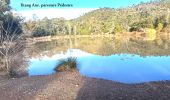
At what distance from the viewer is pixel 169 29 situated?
67562mm

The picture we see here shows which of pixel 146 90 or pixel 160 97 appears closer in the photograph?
pixel 160 97

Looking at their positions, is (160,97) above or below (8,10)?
below

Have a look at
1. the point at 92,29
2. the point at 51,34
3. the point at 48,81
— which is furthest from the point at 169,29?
the point at 48,81

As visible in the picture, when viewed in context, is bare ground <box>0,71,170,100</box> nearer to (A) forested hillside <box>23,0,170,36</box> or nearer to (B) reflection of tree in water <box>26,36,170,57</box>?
(B) reflection of tree in water <box>26,36,170,57</box>

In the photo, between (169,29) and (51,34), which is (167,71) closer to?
(169,29)

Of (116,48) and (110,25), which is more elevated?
(110,25)

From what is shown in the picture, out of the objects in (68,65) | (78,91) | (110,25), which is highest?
(78,91)

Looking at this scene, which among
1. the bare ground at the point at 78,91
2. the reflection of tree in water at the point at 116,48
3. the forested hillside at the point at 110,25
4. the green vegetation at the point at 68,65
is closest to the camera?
the bare ground at the point at 78,91

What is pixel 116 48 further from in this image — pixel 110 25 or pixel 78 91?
pixel 110 25

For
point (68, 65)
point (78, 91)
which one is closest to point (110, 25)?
point (68, 65)

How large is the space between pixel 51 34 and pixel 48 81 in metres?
66.1

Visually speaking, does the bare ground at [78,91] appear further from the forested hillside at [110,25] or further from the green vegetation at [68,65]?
the forested hillside at [110,25]

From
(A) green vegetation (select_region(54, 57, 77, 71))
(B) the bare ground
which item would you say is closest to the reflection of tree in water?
(A) green vegetation (select_region(54, 57, 77, 71))

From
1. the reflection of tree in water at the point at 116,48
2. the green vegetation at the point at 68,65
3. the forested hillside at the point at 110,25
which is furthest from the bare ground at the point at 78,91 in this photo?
the forested hillside at the point at 110,25
